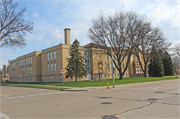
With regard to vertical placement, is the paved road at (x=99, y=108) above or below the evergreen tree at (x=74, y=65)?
below

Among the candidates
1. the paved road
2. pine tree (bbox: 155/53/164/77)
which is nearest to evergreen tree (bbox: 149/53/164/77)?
pine tree (bbox: 155/53/164/77)

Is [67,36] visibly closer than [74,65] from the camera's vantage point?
No

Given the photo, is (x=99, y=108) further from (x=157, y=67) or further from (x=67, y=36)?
(x=157, y=67)

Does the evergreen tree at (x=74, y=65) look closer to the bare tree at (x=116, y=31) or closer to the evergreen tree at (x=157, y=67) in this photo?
the bare tree at (x=116, y=31)

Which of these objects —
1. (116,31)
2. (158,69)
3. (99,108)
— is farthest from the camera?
(158,69)

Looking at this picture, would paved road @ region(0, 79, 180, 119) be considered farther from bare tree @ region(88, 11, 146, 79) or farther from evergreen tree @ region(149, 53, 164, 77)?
evergreen tree @ region(149, 53, 164, 77)

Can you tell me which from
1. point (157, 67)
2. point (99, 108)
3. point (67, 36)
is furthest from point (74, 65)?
point (99, 108)

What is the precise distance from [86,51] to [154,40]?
21694 mm


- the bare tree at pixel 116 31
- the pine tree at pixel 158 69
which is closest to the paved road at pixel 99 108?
the bare tree at pixel 116 31

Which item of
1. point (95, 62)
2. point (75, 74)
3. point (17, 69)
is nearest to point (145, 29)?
point (95, 62)

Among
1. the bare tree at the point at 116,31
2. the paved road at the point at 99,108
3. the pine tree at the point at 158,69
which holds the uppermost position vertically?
the bare tree at the point at 116,31

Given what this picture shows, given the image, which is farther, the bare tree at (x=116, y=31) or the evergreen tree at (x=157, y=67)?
the evergreen tree at (x=157, y=67)

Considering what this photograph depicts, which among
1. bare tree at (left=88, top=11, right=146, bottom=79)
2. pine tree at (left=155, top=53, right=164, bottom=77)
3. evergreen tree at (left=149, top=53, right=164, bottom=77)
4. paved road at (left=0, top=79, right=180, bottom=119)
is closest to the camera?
paved road at (left=0, top=79, right=180, bottom=119)

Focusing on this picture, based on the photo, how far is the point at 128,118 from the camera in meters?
6.15
